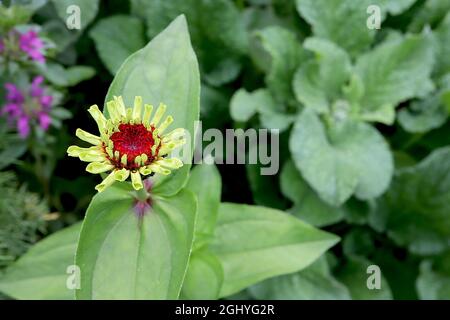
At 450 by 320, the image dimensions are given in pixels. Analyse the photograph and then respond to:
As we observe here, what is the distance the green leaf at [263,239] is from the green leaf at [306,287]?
0.14 meters

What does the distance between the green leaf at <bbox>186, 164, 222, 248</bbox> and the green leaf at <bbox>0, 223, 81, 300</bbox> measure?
0.18 m

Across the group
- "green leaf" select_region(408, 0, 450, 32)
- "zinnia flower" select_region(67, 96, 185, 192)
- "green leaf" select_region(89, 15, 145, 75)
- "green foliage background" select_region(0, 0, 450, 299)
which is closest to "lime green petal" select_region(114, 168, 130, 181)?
"zinnia flower" select_region(67, 96, 185, 192)

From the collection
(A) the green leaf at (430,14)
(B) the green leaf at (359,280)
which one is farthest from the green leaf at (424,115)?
(B) the green leaf at (359,280)

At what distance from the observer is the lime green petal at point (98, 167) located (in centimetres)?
54

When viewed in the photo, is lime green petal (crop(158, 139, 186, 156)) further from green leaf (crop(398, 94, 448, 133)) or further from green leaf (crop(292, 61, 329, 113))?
green leaf (crop(398, 94, 448, 133))

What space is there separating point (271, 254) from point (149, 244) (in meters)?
0.27

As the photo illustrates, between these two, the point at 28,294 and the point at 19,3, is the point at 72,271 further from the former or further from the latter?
the point at 19,3

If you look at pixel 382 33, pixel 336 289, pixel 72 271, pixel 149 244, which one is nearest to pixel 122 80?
pixel 149 244

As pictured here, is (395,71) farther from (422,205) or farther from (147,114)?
(147,114)

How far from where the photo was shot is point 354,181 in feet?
3.16

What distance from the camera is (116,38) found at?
111cm

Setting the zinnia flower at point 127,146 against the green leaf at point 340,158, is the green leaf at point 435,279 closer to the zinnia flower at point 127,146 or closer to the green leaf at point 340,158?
the green leaf at point 340,158

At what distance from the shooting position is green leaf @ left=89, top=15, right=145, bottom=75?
3.56 ft

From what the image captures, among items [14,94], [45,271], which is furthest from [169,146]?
[14,94]
